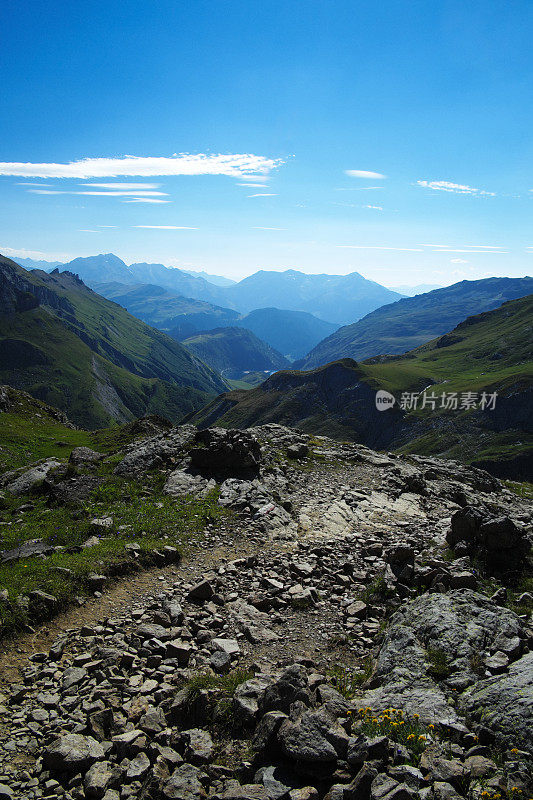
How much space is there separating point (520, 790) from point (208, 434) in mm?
25851

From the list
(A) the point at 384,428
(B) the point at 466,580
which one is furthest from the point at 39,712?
(A) the point at 384,428

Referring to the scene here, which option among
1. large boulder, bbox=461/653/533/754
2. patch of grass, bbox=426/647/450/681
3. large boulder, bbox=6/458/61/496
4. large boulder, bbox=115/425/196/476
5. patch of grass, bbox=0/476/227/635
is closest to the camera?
large boulder, bbox=461/653/533/754

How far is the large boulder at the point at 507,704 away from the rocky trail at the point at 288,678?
0.03 metres

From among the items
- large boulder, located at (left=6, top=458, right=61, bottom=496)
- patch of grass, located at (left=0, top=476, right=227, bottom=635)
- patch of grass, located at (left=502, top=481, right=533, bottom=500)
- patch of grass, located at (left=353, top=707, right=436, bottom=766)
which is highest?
patch of grass, located at (left=353, top=707, right=436, bottom=766)

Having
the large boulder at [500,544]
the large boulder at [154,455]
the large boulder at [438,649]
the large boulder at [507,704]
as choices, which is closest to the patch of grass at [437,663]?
the large boulder at [438,649]

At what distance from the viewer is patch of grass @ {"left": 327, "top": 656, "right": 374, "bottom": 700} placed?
875 cm

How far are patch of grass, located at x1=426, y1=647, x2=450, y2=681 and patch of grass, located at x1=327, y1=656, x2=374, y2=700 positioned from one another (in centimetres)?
141

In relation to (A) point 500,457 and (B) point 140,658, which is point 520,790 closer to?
(B) point 140,658

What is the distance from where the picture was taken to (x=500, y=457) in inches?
5482

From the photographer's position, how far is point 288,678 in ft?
27.0

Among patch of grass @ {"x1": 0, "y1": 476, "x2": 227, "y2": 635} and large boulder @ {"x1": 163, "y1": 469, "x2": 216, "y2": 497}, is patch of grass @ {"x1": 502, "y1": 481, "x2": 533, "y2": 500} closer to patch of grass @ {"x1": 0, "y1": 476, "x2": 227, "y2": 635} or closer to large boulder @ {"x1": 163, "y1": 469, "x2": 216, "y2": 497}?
large boulder @ {"x1": 163, "y1": 469, "x2": 216, "y2": 497}

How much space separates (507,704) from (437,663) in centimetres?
201

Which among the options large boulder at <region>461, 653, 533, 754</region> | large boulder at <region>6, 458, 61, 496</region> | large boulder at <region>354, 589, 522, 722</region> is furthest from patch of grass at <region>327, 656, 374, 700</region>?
large boulder at <region>6, 458, 61, 496</region>

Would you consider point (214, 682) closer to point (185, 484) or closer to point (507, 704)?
point (507, 704)
